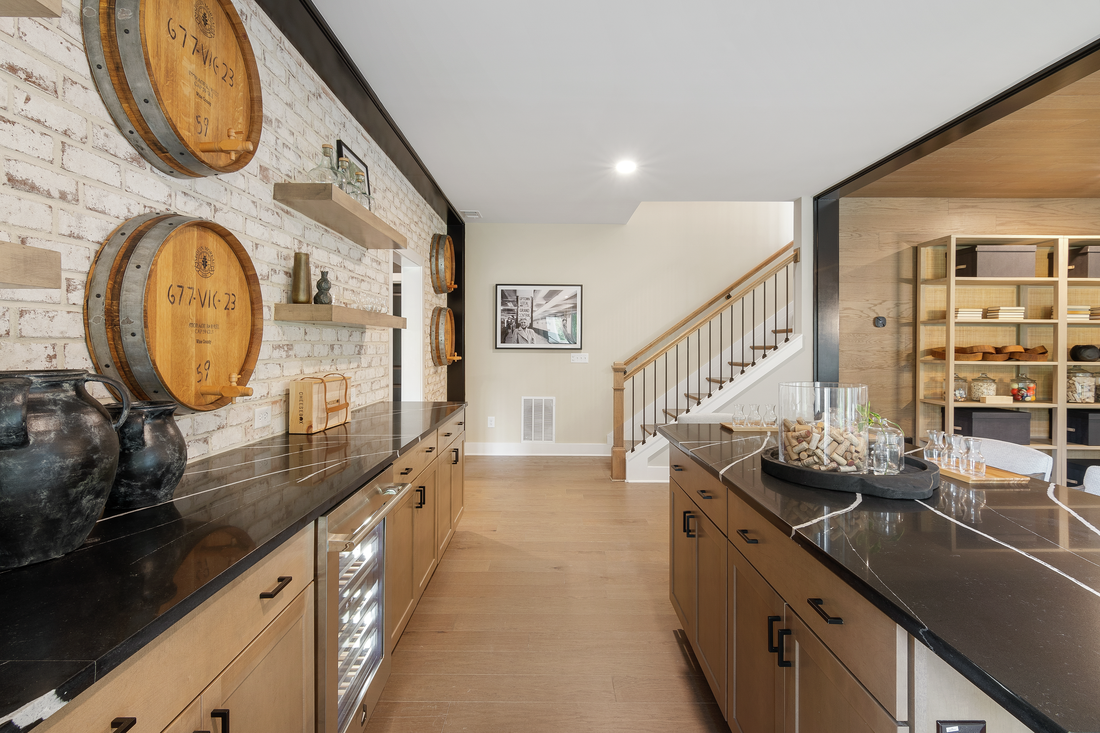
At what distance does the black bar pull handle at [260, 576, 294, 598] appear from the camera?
3.27 feet

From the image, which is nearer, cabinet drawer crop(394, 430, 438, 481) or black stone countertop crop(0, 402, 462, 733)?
black stone countertop crop(0, 402, 462, 733)

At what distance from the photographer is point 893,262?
15.4 ft

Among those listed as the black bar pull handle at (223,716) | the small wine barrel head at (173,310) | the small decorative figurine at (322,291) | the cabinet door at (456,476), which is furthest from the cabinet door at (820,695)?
the cabinet door at (456,476)

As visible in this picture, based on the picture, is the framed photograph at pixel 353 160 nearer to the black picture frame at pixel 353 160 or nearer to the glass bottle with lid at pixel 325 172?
the black picture frame at pixel 353 160

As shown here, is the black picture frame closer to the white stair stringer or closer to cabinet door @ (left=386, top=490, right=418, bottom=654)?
cabinet door @ (left=386, top=490, right=418, bottom=654)

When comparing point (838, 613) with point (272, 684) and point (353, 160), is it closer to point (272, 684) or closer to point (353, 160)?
point (272, 684)

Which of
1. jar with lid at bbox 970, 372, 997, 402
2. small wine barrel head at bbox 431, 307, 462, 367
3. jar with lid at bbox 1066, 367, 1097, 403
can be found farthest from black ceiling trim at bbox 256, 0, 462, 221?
jar with lid at bbox 1066, 367, 1097, 403

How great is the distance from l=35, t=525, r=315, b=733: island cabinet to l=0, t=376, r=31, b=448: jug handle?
1.21 feet

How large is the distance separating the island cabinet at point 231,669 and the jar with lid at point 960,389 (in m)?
5.26

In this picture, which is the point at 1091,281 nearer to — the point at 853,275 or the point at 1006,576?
the point at 853,275

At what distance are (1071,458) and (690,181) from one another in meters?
4.30

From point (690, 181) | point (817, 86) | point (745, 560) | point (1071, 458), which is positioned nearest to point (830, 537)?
point (745, 560)

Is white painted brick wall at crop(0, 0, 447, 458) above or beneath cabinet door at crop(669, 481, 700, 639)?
above

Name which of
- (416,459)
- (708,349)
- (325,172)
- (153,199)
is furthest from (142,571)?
(708,349)
